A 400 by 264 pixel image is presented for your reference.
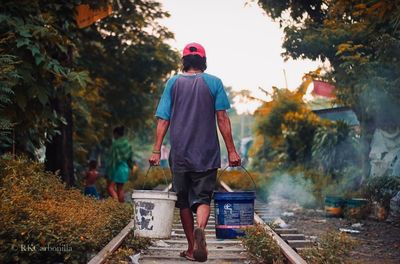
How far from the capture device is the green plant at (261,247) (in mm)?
5156

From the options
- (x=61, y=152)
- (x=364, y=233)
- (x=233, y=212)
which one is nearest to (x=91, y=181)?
(x=61, y=152)

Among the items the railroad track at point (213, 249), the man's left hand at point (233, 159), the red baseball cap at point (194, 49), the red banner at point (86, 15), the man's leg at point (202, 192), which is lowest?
the railroad track at point (213, 249)

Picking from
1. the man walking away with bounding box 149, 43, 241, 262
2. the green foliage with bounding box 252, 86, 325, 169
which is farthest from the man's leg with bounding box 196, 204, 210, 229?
the green foliage with bounding box 252, 86, 325, 169

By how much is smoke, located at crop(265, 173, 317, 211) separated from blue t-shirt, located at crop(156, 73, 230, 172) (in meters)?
9.12

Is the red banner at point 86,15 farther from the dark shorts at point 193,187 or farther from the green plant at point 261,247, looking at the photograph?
the green plant at point 261,247

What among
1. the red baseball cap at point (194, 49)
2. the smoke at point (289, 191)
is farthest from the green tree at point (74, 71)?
the smoke at point (289, 191)

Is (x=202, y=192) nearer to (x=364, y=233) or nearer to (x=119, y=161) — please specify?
(x=364, y=233)

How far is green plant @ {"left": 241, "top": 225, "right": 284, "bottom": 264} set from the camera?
516 centimetres

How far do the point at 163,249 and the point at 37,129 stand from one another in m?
4.34

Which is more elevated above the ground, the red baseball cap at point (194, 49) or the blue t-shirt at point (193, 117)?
the red baseball cap at point (194, 49)

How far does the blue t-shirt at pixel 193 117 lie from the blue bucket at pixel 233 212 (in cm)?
77

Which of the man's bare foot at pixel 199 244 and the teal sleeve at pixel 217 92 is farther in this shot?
the teal sleeve at pixel 217 92

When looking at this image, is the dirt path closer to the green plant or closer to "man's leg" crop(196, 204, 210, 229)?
the green plant

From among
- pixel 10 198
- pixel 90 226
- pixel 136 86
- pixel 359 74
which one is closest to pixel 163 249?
pixel 90 226
